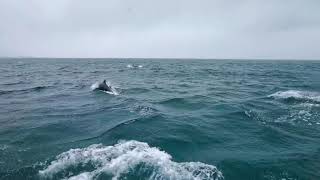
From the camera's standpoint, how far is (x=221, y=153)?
1285 cm

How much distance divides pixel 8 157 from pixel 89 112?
8.67 meters

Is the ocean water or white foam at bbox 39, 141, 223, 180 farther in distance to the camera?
the ocean water

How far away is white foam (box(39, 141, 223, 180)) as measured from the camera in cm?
1034

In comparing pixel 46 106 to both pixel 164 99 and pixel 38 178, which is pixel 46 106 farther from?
pixel 38 178

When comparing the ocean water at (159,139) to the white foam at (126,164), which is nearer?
the white foam at (126,164)

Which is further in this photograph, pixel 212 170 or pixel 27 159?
pixel 27 159

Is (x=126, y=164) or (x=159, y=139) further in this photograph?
(x=159, y=139)

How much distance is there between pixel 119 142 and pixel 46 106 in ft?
37.2

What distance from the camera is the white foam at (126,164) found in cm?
1034

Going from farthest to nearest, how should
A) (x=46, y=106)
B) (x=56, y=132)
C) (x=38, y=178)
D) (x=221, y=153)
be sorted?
(x=46, y=106) → (x=56, y=132) → (x=221, y=153) → (x=38, y=178)

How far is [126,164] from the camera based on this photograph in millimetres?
11188

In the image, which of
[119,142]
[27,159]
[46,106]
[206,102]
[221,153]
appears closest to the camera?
[27,159]

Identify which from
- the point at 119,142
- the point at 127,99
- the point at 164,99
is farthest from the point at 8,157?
the point at 164,99

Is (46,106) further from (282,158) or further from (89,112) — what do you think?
(282,158)
